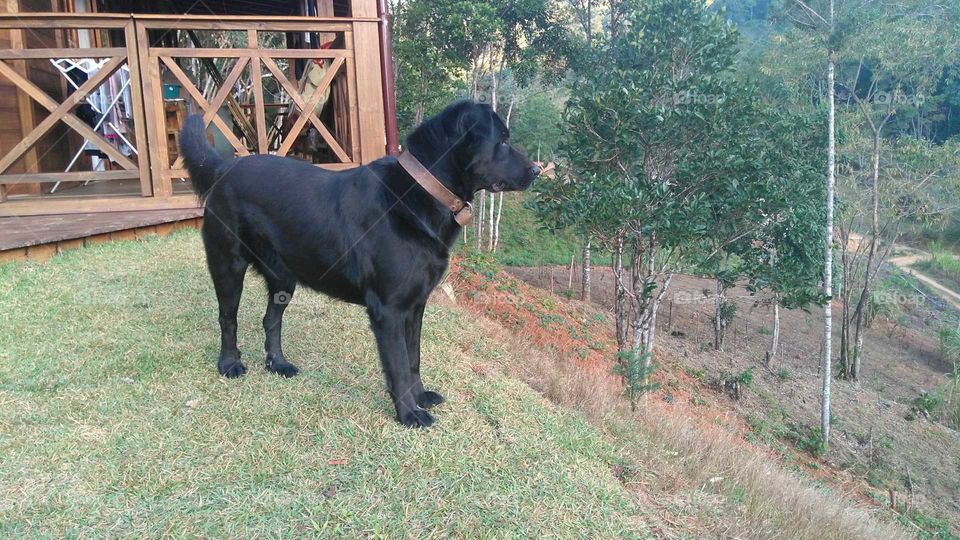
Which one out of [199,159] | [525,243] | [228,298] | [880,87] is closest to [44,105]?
[199,159]

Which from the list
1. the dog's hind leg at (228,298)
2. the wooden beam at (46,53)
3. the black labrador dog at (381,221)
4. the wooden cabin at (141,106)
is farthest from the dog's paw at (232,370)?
the wooden beam at (46,53)

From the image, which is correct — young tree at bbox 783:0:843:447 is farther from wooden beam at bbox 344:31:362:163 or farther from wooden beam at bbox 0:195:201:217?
wooden beam at bbox 0:195:201:217

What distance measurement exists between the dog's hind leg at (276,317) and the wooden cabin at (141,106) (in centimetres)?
289

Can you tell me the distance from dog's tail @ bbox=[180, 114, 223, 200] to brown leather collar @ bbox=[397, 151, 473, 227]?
1153 mm

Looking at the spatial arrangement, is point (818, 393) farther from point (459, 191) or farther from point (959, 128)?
point (959, 128)

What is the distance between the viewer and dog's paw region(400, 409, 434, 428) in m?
2.85

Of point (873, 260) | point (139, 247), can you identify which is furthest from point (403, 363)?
point (873, 260)

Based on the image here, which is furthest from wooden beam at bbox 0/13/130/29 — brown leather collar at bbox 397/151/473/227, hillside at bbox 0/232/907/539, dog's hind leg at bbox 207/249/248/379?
brown leather collar at bbox 397/151/473/227

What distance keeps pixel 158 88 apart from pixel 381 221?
189 inches

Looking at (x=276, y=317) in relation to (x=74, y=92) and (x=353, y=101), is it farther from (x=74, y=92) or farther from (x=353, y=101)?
(x=74, y=92)

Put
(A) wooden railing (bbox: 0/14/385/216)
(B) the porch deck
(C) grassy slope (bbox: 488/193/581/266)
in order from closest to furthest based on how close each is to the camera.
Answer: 1. (B) the porch deck
2. (A) wooden railing (bbox: 0/14/385/216)
3. (C) grassy slope (bbox: 488/193/581/266)

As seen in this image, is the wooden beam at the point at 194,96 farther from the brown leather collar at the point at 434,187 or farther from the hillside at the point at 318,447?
the brown leather collar at the point at 434,187

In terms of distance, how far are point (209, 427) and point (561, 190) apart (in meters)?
7.50

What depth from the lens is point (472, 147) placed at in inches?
109
